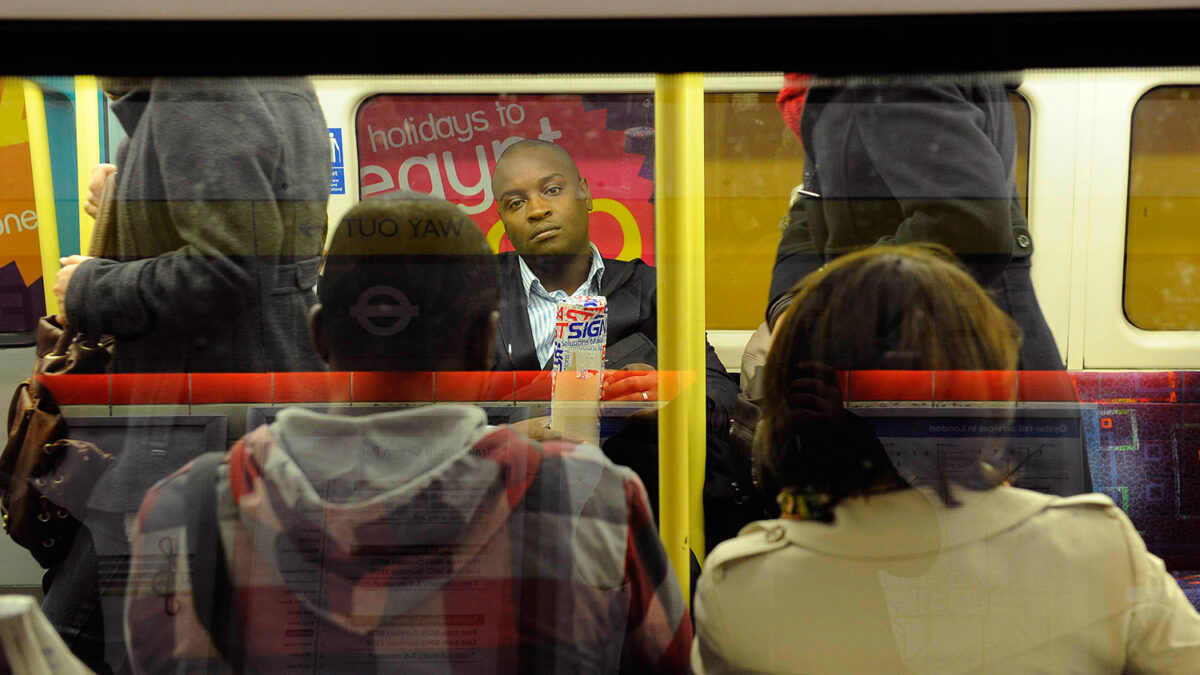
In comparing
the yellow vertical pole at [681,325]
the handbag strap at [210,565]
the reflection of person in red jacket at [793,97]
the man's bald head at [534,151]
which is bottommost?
the handbag strap at [210,565]

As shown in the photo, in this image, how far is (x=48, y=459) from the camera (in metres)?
1.68

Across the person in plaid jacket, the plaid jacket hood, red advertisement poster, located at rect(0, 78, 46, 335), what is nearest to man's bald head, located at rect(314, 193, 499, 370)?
the person in plaid jacket

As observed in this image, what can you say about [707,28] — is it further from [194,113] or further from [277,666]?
[277,666]

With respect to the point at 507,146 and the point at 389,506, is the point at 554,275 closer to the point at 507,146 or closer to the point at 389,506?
the point at 507,146

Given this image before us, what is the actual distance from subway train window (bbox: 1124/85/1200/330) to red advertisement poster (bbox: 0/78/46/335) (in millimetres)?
2032

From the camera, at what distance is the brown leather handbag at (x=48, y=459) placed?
1665 mm

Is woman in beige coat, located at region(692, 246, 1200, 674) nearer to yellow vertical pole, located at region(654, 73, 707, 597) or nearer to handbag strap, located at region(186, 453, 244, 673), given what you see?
yellow vertical pole, located at region(654, 73, 707, 597)

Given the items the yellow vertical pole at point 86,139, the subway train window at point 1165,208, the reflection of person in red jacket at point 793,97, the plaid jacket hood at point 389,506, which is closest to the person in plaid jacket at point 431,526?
the plaid jacket hood at point 389,506

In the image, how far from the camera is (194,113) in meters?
1.55

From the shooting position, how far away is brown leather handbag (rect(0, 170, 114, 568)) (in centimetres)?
167

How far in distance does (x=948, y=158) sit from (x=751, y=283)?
420mm

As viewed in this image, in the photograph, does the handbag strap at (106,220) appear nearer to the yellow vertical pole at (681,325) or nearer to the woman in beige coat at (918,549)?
the yellow vertical pole at (681,325)

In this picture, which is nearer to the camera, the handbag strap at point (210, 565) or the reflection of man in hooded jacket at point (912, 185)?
the reflection of man in hooded jacket at point (912, 185)

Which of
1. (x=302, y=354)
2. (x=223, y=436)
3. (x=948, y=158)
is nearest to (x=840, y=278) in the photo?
(x=948, y=158)
